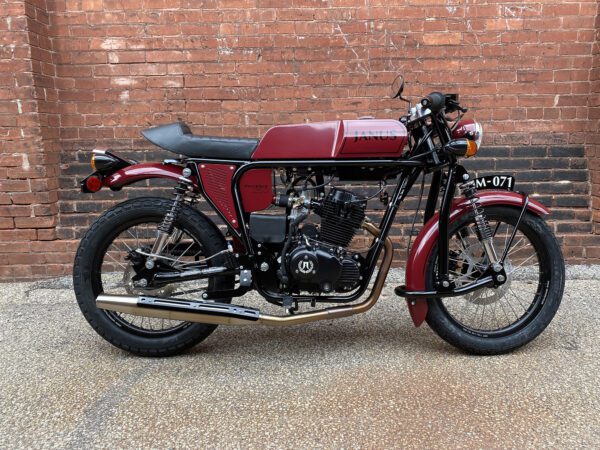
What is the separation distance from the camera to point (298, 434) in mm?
2170

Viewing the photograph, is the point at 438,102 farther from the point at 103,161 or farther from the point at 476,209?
the point at 103,161

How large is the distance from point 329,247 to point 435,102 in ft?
3.17

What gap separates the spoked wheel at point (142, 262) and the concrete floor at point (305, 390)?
13cm

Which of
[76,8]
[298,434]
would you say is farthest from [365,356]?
[76,8]

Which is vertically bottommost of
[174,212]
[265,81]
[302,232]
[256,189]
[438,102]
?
[302,232]

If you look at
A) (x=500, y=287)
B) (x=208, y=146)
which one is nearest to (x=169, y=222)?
(x=208, y=146)

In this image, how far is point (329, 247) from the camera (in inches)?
106

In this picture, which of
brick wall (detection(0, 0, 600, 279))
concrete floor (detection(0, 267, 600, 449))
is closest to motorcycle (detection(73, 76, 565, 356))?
concrete floor (detection(0, 267, 600, 449))

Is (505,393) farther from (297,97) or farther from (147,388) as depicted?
(297,97)

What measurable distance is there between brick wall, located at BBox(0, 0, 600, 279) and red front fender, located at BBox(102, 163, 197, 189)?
142 cm

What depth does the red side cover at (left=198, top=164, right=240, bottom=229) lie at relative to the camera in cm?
270

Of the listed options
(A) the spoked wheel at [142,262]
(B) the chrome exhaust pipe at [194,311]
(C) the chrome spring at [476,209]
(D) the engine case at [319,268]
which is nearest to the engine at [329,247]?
(D) the engine case at [319,268]

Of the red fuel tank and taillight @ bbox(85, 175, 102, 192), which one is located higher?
the red fuel tank

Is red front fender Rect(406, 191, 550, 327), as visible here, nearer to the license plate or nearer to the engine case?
the license plate
